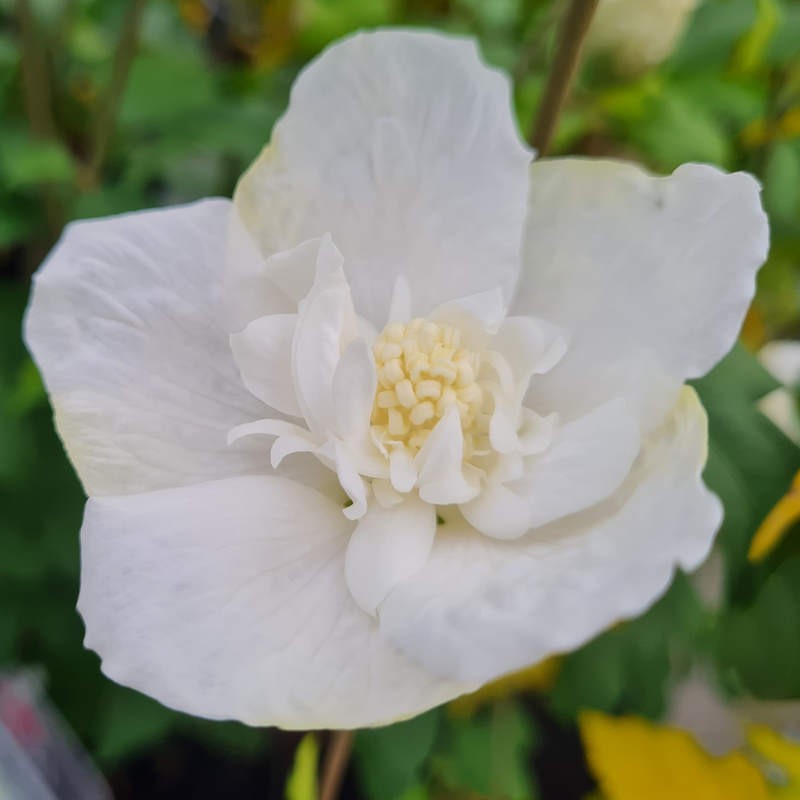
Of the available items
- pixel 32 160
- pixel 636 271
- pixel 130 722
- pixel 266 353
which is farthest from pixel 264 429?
pixel 130 722

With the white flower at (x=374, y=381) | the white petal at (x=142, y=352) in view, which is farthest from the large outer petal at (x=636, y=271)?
the white petal at (x=142, y=352)

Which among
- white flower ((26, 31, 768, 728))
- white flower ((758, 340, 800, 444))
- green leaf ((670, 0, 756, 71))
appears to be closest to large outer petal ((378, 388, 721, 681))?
white flower ((26, 31, 768, 728))

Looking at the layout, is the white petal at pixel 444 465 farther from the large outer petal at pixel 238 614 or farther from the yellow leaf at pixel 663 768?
the yellow leaf at pixel 663 768

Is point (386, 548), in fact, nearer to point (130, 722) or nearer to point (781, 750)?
point (781, 750)

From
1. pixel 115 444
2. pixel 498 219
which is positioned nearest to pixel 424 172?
pixel 498 219

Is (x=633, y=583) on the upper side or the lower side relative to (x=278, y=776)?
upper

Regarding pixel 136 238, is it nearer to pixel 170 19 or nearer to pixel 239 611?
pixel 239 611
